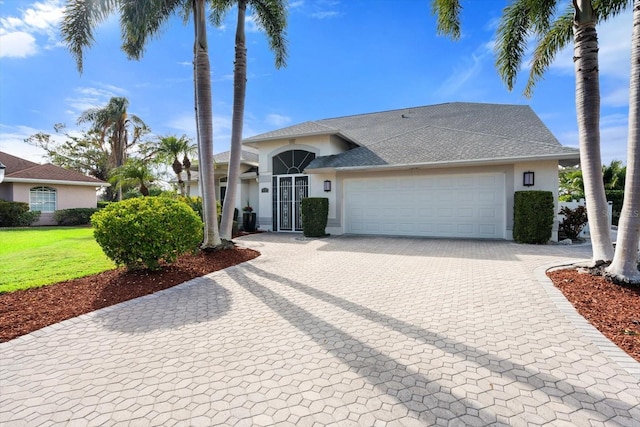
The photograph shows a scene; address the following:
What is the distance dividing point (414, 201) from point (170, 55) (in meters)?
11.4

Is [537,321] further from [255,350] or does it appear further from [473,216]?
[473,216]

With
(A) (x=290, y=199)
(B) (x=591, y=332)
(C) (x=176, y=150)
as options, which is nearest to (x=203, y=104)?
(A) (x=290, y=199)

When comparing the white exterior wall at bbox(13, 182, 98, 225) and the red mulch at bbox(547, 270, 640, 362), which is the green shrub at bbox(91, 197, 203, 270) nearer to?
the red mulch at bbox(547, 270, 640, 362)

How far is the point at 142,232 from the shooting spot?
6047 millimetres

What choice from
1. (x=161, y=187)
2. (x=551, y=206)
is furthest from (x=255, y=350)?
(x=161, y=187)

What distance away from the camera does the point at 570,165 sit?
455 inches

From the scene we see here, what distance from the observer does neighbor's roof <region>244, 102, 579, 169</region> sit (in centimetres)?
1116

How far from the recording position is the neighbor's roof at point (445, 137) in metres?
11.2

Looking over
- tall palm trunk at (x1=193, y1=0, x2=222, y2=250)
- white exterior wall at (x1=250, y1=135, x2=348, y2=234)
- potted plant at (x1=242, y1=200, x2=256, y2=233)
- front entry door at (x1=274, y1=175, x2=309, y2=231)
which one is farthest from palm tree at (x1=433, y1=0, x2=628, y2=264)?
potted plant at (x1=242, y1=200, x2=256, y2=233)

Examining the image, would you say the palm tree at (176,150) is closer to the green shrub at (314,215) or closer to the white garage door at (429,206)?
the green shrub at (314,215)

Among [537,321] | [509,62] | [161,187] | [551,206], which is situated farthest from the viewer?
[161,187]

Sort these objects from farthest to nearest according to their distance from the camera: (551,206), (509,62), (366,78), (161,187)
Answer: (161,187) < (366,78) < (551,206) < (509,62)

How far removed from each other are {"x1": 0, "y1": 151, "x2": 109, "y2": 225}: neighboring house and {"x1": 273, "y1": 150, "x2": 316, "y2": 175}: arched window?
54.9 feet

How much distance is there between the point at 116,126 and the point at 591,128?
38139mm
